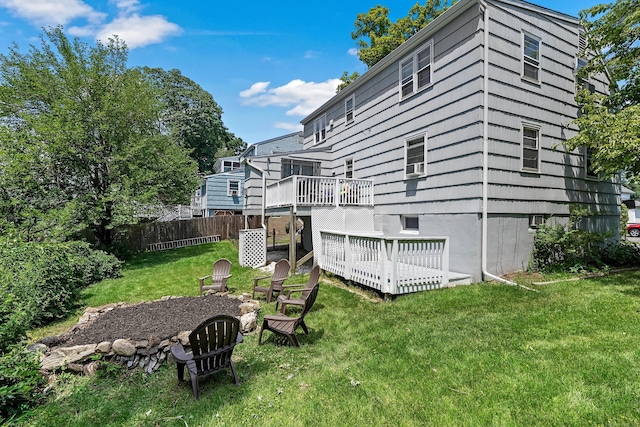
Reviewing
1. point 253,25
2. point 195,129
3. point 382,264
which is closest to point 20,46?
point 253,25

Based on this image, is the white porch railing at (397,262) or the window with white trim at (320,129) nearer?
the white porch railing at (397,262)

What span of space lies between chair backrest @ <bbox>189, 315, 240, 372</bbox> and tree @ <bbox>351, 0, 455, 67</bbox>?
2116 centimetres

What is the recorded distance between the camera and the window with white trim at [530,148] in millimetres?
8734

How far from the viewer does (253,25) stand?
12.8 meters

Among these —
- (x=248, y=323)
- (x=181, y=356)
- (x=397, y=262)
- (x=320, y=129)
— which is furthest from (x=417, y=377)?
→ (x=320, y=129)

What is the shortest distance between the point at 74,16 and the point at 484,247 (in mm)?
17406

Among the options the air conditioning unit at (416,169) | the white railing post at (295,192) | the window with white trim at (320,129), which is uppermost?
the window with white trim at (320,129)

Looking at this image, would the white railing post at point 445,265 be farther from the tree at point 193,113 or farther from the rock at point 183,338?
the tree at point 193,113

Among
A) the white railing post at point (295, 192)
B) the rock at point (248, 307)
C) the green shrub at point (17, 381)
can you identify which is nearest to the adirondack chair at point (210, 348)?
the green shrub at point (17, 381)

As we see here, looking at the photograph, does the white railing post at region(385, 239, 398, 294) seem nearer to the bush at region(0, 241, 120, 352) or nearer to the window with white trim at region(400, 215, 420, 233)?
the window with white trim at region(400, 215, 420, 233)

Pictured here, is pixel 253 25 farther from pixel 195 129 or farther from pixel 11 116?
pixel 195 129

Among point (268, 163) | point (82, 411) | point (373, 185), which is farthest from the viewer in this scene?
point (268, 163)

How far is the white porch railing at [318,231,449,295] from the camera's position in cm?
652

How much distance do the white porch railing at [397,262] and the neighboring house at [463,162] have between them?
0.09ft
